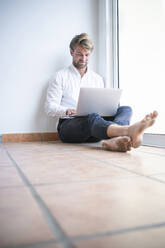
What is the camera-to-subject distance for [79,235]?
1.33 ft

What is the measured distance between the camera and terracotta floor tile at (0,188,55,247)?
1.30 ft

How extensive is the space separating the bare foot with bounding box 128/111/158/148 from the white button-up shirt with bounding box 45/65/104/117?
890 millimetres

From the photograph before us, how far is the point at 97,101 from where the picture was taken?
1722 mm

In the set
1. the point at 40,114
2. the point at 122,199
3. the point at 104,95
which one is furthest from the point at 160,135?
the point at 122,199

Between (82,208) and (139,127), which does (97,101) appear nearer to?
(139,127)

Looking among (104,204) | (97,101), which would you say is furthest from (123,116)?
(104,204)

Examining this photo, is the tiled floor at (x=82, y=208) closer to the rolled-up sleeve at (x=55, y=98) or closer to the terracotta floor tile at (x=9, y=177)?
the terracotta floor tile at (x=9, y=177)

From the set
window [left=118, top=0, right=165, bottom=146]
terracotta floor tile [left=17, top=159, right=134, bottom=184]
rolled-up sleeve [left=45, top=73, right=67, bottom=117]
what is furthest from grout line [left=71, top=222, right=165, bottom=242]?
rolled-up sleeve [left=45, top=73, right=67, bottom=117]

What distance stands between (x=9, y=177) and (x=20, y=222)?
0.39m

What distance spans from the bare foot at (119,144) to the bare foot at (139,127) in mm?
32

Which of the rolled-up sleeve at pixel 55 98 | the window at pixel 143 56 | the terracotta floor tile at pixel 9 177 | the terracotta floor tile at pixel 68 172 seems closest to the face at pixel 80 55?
the rolled-up sleeve at pixel 55 98

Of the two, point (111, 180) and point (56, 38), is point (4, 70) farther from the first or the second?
point (111, 180)

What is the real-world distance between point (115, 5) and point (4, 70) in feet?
4.22

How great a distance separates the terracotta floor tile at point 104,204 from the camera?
0.45 metres
